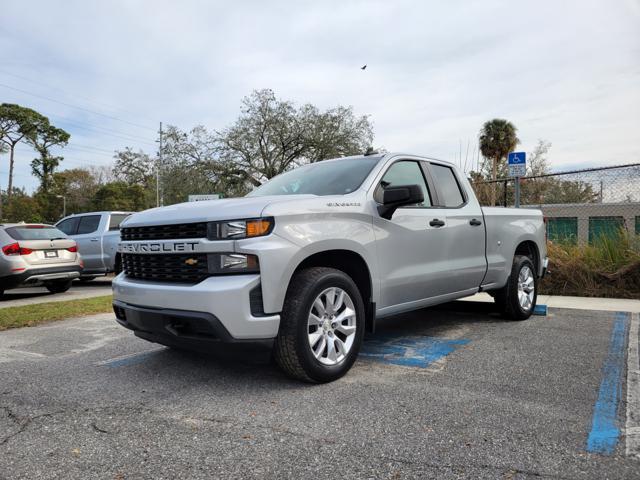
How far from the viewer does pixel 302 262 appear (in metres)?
3.73

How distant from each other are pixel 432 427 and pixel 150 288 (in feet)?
7.10

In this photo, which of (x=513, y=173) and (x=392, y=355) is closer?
(x=392, y=355)

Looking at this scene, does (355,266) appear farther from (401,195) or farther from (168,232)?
(168,232)

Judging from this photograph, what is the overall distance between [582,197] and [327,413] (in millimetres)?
13789

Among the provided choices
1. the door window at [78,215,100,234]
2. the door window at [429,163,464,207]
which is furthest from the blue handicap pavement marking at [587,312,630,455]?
the door window at [78,215,100,234]

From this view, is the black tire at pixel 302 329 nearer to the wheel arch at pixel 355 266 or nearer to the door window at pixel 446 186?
the wheel arch at pixel 355 266

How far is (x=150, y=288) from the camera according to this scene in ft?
12.1

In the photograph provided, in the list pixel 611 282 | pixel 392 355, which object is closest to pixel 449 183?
pixel 392 355

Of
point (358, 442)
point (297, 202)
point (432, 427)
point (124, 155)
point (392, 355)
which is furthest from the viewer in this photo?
point (124, 155)

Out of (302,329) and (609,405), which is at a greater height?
(302,329)

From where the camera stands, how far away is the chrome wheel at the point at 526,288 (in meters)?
6.19

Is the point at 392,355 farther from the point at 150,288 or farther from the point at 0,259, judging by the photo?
the point at 0,259

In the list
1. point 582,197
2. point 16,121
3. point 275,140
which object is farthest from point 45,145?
point 582,197

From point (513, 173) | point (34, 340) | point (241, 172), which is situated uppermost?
point (241, 172)
